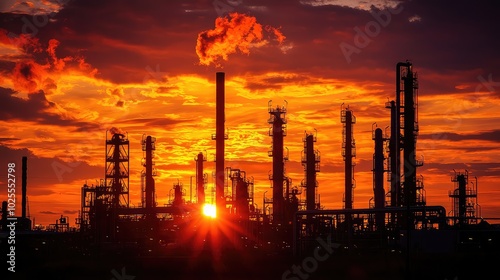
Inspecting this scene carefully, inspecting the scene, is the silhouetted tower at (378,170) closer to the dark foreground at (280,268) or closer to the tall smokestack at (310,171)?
the tall smokestack at (310,171)

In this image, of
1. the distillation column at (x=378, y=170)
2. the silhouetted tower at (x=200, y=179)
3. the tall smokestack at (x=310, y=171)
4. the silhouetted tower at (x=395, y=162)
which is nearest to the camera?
the silhouetted tower at (x=395, y=162)

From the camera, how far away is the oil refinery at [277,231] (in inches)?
1740

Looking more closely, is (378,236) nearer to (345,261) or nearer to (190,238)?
(345,261)

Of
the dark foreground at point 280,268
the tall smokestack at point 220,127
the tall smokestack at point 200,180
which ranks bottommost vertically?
the dark foreground at point 280,268

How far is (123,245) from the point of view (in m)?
71.8

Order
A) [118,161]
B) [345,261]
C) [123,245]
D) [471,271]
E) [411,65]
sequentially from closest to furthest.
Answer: [471,271], [345,261], [411,65], [123,245], [118,161]

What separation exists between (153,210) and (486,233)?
34606mm

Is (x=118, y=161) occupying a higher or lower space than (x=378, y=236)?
higher

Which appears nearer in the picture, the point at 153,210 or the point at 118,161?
the point at 153,210

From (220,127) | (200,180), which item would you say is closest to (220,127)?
(220,127)

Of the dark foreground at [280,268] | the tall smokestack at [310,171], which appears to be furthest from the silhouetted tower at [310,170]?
the dark foreground at [280,268]

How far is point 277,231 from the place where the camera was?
245ft

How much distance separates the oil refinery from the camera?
4419 cm

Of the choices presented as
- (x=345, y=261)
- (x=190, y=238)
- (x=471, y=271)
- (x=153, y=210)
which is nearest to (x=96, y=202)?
(x=153, y=210)
